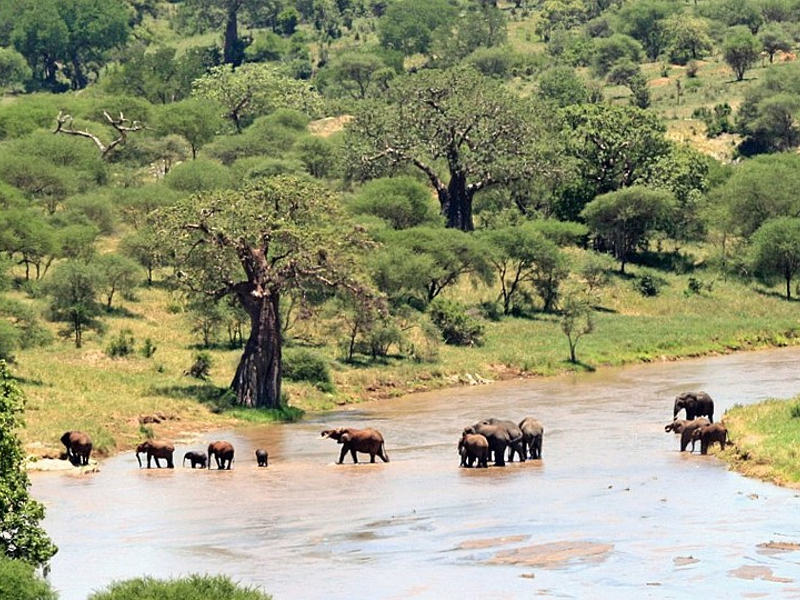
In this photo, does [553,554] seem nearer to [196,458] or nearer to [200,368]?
[196,458]

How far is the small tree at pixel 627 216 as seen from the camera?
288ft

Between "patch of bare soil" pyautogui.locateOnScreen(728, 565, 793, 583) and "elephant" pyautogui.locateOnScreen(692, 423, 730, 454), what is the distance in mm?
13945

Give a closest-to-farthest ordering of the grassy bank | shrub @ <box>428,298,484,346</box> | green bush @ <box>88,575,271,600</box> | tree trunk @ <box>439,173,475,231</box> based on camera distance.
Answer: green bush @ <box>88,575,271,600</box>
the grassy bank
shrub @ <box>428,298,484,346</box>
tree trunk @ <box>439,173,475,231</box>

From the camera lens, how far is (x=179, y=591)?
881 inches

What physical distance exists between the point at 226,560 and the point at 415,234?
1909 inches

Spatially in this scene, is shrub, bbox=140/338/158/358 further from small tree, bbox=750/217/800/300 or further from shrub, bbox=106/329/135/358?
small tree, bbox=750/217/800/300

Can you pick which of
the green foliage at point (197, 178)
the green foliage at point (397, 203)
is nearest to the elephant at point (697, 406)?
the green foliage at point (397, 203)

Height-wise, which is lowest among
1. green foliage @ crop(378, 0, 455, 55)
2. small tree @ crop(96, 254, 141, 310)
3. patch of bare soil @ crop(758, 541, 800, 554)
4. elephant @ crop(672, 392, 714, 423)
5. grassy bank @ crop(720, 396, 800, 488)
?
patch of bare soil @ crop(758, 541, 800, 554)

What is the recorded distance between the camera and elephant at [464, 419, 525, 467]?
41.6 meters

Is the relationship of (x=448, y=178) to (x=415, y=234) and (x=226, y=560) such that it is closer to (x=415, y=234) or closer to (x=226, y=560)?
(x=415, y=234)

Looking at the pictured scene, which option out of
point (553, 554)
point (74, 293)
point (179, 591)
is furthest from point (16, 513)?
point (74, 293)

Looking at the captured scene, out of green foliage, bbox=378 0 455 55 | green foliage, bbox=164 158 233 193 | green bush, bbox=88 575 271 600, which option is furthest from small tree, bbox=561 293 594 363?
green foliage, bbox=378 0 455 55

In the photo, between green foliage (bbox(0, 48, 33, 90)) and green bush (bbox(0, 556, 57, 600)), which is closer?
green bush (bbox(0, 556, 57, 600))

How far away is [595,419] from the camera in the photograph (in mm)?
51812
